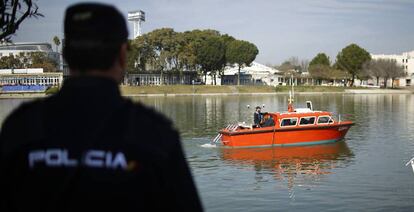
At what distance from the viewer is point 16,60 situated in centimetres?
12838

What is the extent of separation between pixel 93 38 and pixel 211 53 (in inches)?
4611

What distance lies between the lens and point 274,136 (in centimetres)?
2648

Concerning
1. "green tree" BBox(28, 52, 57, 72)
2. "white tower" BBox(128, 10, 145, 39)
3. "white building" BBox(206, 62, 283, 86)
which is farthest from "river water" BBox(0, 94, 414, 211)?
"white tower" BBox(128, 10, 145, 39)

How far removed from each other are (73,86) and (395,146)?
26911mm

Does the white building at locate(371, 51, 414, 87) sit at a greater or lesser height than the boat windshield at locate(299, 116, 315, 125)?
greater

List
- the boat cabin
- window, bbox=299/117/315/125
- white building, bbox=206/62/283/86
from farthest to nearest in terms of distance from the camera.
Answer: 1. white building, bbox=206/62/283/86
2. window, bbox=299/117/315/125
3. the boat cabin

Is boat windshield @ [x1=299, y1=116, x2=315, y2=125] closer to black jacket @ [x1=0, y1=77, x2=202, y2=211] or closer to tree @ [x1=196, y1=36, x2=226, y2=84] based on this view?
black jacket @ [x1=0, y1=77, x2=202, y2=211]

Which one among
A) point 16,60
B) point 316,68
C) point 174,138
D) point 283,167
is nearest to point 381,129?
point 283,167

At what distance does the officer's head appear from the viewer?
7.04 ft

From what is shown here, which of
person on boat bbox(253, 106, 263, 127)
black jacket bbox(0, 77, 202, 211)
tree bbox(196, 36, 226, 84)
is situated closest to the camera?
black jacket bbox(0, 77, 202, 211)

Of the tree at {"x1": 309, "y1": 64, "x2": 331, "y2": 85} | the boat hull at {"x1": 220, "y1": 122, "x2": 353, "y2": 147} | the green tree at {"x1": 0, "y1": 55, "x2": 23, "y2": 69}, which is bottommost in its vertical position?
the boat hull at {"x1": 220, "y1": 122, "x2": 353, "y2": 147}

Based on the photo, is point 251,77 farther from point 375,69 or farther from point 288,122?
point 288,122

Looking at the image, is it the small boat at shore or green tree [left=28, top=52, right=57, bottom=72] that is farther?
green tree [left=28, top=52, right=57, bottom=72]

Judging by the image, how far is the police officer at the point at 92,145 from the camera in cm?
204
